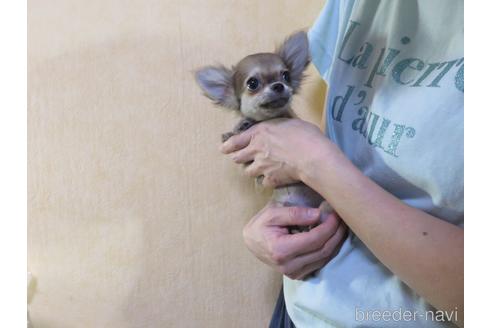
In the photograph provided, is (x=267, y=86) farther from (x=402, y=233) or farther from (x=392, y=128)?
(x=402, y=233)

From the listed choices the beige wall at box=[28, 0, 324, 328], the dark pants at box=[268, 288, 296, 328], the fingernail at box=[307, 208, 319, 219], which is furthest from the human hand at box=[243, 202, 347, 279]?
the beige wall at box=[28, 0, 324, 328]

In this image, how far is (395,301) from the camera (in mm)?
652

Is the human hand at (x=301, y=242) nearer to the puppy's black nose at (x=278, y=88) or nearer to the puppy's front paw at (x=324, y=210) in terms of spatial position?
the puppy's front paw at (x=324, y=210)

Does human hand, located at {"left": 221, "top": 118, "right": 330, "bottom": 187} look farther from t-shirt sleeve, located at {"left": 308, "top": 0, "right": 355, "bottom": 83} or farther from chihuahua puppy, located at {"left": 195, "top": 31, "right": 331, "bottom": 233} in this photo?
t-shirt sleeve, located at {"left": 308, "top": 0, "right": 355, "bottom": 83}

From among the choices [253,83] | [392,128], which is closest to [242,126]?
[253,83]

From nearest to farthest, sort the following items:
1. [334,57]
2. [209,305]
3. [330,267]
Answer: [330,267] < [334,57] < [209,305]

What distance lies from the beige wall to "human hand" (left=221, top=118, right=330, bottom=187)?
0.20 metres

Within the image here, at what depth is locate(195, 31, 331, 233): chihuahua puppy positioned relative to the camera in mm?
906

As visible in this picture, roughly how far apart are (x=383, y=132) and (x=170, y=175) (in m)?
0.58

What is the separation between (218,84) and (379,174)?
44 centimetres

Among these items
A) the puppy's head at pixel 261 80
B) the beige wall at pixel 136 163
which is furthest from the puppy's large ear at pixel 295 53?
the beige wall at pixel 136 163

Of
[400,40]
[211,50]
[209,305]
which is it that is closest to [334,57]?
[400,40]
